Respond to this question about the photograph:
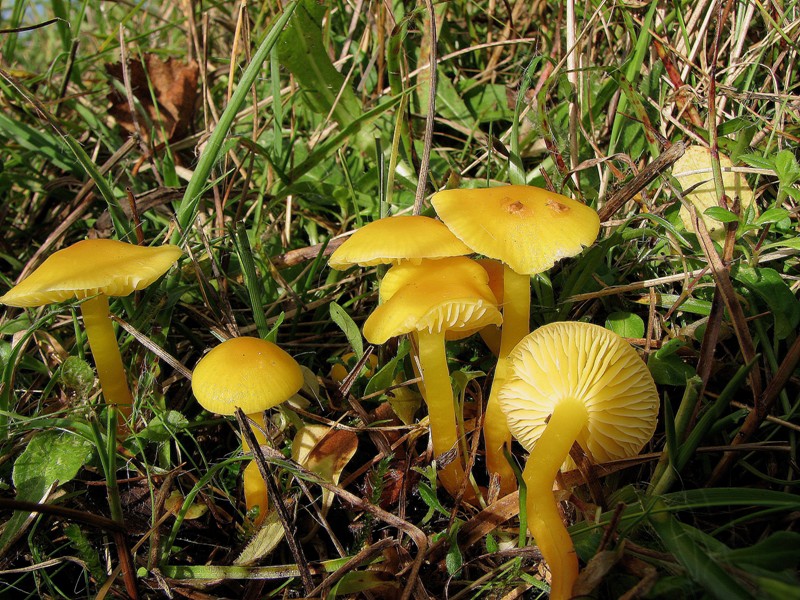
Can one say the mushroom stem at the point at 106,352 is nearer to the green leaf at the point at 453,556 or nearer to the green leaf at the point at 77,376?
the green leaf at the point at 77,376

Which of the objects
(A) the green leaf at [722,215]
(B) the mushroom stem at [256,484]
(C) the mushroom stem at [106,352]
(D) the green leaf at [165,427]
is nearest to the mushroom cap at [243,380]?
(B) the mushroom stem at [256,484]

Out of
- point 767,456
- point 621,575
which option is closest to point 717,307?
point 767,456

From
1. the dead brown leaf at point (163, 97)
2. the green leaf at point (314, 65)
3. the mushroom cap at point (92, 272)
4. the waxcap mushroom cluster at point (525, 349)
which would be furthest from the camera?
the dead brown leaf at point (163, 97)

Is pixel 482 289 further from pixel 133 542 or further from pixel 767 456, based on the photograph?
pixel 133 542

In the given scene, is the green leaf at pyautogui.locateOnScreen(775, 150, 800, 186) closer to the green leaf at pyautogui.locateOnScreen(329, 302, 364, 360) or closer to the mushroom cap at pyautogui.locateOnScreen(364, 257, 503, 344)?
the mushroom cap at pyautogui.locateOnScreen(364, 257, 503, 344)

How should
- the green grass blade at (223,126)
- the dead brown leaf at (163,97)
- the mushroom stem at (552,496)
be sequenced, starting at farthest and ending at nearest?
the dead brown leaf at (163,97) → the green grass blade at (223,126) → the mushroom stem at (552,496)
